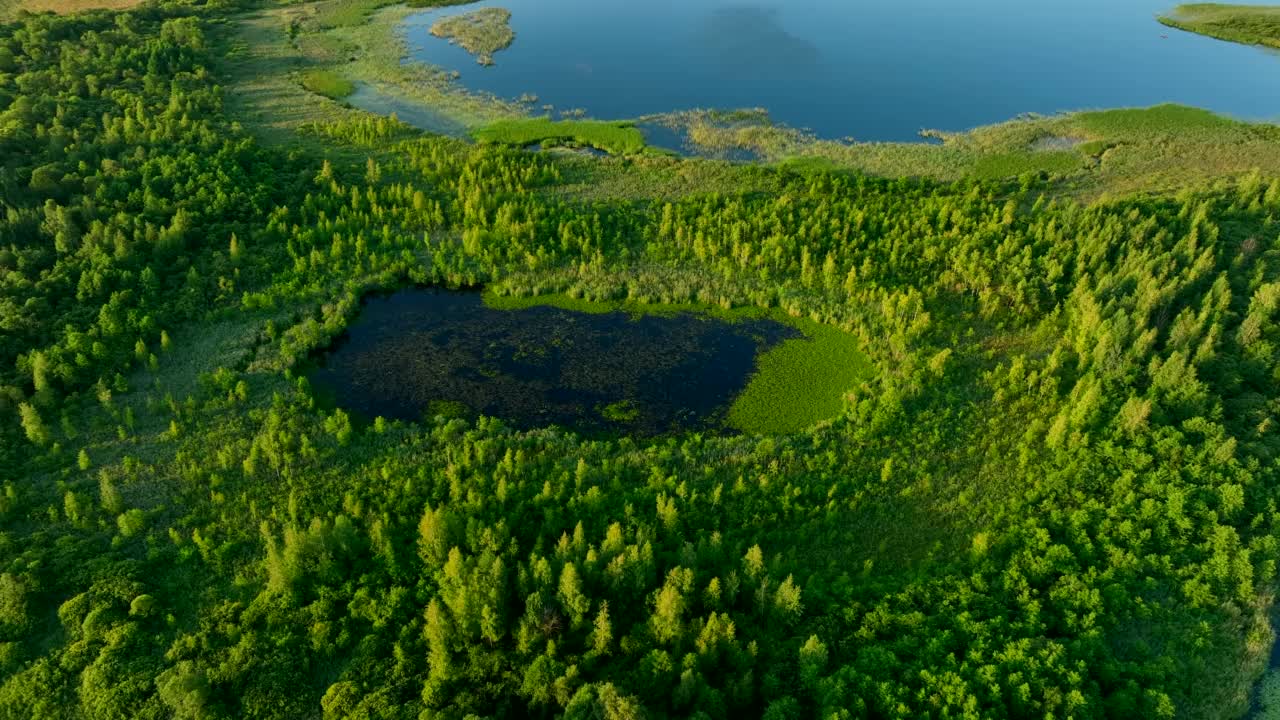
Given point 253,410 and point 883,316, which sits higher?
point 883,316

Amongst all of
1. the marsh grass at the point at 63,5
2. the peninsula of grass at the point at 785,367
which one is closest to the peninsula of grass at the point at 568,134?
the peninsula of grass at the point at 785,367

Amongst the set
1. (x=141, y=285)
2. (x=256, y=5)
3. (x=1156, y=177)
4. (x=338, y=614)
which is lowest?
(x=338, y=614)

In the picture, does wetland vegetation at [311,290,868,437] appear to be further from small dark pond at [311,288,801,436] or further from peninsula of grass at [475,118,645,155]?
peninsula of grass at [475,118,645,155]

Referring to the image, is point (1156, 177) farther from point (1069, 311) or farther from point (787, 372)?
point (787, 372)

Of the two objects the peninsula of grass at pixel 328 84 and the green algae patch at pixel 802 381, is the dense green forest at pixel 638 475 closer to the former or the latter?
the green algae patch at pixel 802 381

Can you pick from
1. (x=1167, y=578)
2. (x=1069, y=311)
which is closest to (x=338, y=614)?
(x=1167, y=578)

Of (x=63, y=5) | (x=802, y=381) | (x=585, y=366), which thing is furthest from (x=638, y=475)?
(x=63, y=5)

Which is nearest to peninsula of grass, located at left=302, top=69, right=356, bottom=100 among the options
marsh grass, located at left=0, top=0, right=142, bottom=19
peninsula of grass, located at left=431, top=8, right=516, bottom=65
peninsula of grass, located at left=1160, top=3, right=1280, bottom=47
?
peninsula of grass, located at left=431, top=8, right=516, bottom=65
